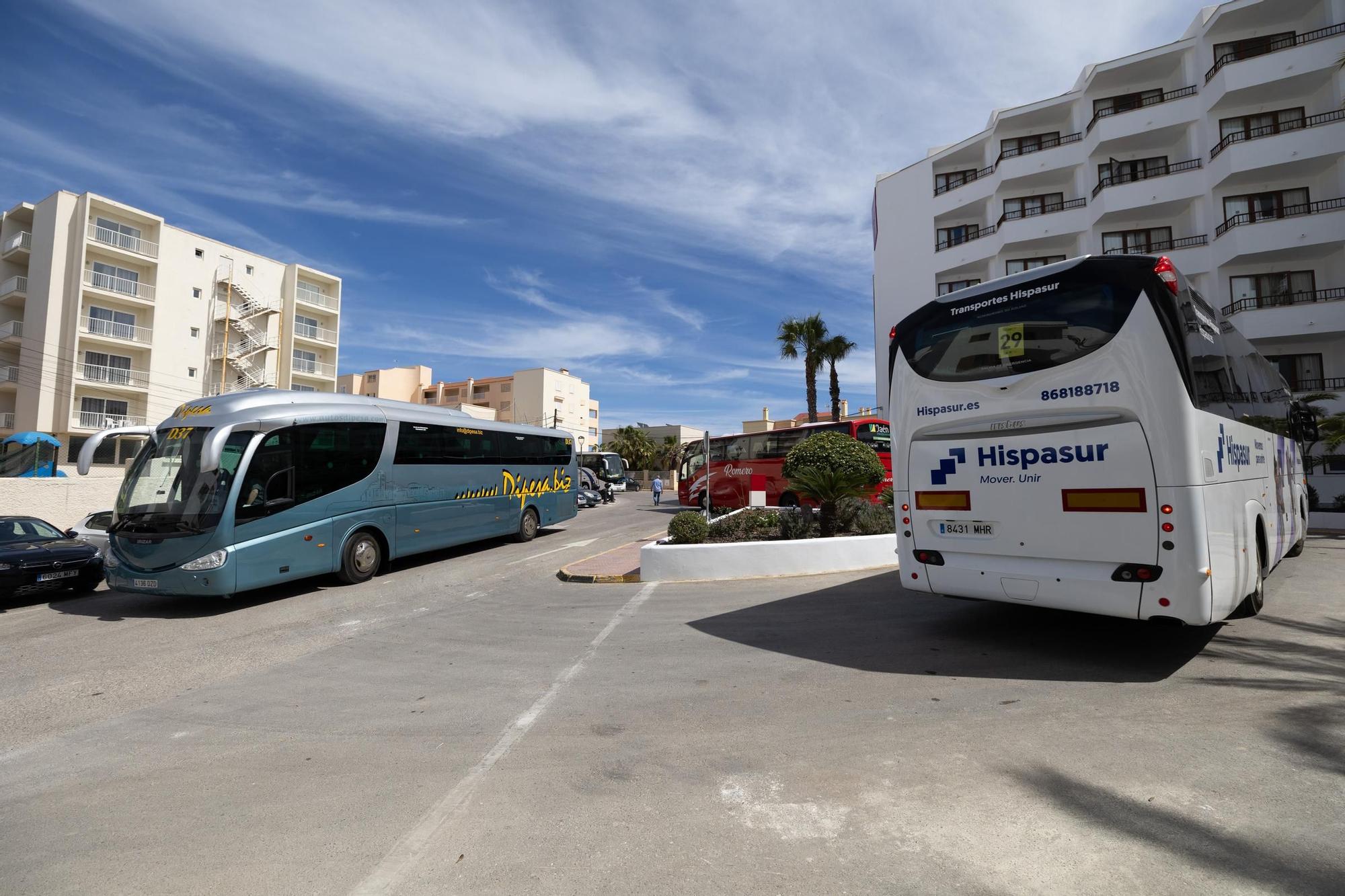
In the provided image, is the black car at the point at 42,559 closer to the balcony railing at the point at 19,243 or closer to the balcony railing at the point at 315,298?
the balcony railing at the point at 19,243

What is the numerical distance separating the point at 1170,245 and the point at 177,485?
111 feet

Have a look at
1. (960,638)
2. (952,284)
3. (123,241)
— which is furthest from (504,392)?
(960,638)

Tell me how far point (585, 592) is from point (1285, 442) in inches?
401

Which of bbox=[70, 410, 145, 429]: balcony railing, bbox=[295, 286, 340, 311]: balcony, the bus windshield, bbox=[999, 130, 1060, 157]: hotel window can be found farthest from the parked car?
bbox=[295, 286, 340, 311]: balcony

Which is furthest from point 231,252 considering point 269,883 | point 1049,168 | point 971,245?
point 269,883

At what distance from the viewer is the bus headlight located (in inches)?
340

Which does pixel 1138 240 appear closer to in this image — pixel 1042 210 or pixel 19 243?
pixel 1042 210

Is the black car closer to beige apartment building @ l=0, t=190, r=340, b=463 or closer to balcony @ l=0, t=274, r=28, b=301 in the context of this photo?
beige apartment building @ l=0, t=190, r=340, b=463

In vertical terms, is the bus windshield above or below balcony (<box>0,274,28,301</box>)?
below

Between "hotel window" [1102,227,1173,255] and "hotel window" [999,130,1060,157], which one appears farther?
"hotel window" [999,130,1060,157]

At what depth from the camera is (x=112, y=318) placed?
36.4 metres

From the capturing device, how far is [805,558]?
429 inches

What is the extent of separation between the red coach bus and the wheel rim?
1122 centimetres

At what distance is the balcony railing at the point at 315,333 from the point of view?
150 ft
